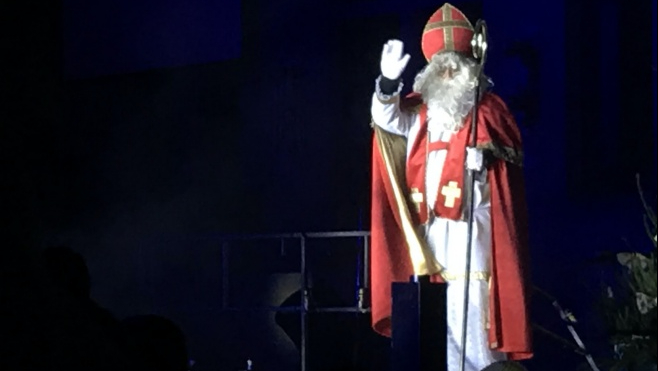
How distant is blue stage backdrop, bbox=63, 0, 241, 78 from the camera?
237 inches

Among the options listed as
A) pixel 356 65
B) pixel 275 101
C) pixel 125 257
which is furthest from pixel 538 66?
pixel 125 257

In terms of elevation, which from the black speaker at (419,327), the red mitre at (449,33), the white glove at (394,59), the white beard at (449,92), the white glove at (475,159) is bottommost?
the black speaker at (419,327)

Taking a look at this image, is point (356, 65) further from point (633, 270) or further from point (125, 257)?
point (633, 270)

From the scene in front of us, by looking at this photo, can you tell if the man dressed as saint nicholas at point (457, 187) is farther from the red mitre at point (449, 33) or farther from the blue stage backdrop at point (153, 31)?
the blue stage backdrop at point (153, 31)

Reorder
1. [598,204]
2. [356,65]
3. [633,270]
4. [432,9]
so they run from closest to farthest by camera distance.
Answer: [633,270]
[598,204]
[432,9]
[356,65]

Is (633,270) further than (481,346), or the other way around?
(481,346)

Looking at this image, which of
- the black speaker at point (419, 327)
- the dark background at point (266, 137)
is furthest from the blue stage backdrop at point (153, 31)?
the black speaker at point (419, 327)

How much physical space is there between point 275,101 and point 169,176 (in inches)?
29.1

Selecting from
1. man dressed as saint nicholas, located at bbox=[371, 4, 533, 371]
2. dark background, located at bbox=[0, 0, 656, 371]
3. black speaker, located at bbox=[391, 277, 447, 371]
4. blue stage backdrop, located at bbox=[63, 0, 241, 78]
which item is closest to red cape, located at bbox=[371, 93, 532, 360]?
man dressed as saint nicholas, located at bbox=[371, 4, 533, 371]

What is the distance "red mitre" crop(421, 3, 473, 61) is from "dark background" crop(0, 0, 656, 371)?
617mm

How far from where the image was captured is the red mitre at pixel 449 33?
179 inches

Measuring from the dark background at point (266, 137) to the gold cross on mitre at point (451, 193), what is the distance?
789mm

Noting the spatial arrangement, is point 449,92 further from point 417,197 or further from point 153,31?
point 153,31

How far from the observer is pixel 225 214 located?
6254 millimetres
